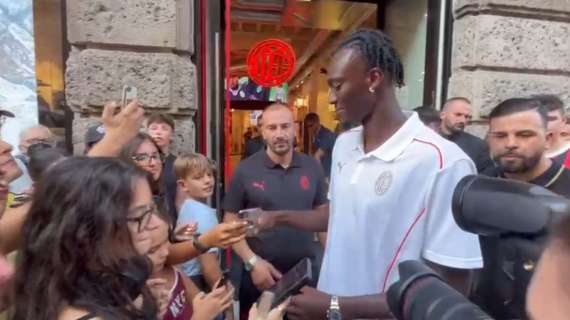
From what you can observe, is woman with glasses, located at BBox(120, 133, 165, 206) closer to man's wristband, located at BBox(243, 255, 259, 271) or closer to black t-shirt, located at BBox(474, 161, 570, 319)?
man's wristband, located at BBox(243, 255, 259, 271)

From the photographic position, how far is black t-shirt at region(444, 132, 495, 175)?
11.2 feet

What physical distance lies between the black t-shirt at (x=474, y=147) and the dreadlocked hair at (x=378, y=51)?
195 centimetres

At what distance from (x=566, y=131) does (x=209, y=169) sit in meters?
2.42

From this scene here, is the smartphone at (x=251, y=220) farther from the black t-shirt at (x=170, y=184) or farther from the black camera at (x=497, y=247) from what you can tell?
the black camera at (x=497, y=247)

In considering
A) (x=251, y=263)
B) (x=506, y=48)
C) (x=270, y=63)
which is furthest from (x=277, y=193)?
(x=270, y=63)

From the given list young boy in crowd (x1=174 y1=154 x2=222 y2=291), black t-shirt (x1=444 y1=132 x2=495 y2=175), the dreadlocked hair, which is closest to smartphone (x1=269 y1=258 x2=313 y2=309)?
the dreadlocked hair

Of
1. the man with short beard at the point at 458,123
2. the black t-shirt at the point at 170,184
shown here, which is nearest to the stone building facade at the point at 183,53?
the man with short beard at the point at 458,123

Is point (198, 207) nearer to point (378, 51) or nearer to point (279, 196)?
point (279, 196)

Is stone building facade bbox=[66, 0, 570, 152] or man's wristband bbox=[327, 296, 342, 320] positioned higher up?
stone building facade bbox=[66, 0, 570, 152]

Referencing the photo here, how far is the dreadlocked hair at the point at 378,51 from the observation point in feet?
5.24

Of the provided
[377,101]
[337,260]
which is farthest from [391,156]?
[337,260]

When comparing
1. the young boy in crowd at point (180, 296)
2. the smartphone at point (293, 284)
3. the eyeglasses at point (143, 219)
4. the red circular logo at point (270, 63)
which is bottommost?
the young boy in crowd at point (180, 296)

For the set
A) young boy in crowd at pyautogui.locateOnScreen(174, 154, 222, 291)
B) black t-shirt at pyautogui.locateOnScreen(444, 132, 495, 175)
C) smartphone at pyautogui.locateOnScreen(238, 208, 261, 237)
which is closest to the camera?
smartphone at pyautogui.locateOnScreen(238, 208, 261, 237)

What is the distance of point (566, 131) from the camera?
10.7 feet
